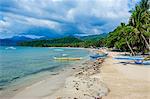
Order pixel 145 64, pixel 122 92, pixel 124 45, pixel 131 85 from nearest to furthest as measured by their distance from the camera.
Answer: pixel 122 92, pixel 131 85, pixel 145 64, pixel 124 45

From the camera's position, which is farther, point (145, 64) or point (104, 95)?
point (145, 64)

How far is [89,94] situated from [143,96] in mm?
2711

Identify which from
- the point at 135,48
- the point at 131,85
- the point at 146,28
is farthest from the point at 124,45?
the point at 131,85

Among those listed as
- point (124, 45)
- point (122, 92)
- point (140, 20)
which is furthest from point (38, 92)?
point (124, 45)

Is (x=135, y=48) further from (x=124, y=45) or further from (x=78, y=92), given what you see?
(x=78, y=92)

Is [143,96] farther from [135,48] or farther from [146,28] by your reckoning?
[135,48]

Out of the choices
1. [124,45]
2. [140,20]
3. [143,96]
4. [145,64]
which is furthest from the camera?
[124,45]

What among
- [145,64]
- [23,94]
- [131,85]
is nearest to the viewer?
[23,94]

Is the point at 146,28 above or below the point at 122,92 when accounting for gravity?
above

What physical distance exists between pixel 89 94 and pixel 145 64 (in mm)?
19580

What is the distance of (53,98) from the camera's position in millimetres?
13211

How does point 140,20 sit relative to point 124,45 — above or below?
above

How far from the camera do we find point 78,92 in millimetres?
14062

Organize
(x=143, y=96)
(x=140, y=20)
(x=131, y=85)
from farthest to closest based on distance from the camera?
(x=140, y=20) < (x=131, y=85) < (x=143, y=96)
